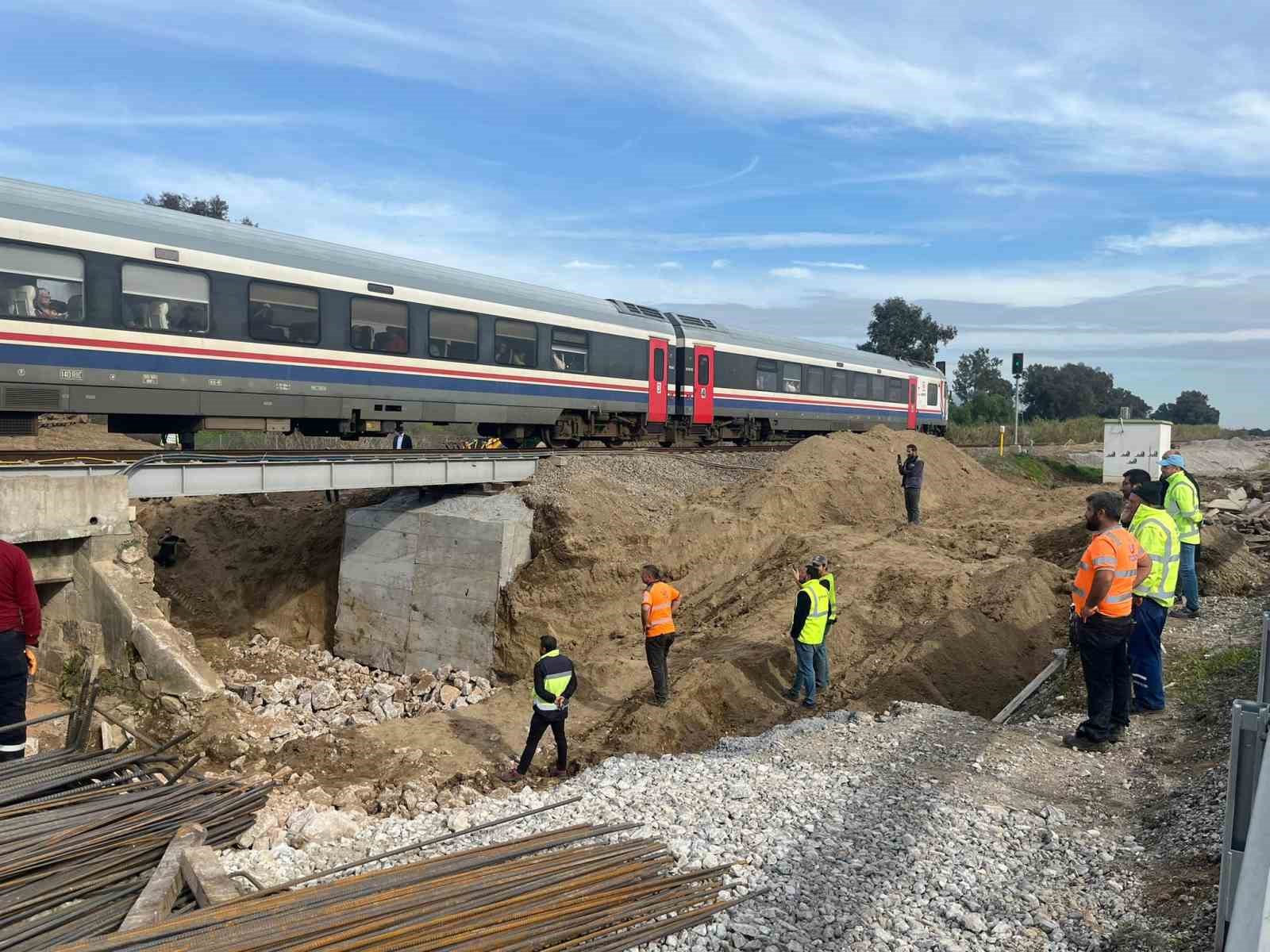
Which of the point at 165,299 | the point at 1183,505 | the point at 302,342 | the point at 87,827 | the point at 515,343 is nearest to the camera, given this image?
the point at 87,827

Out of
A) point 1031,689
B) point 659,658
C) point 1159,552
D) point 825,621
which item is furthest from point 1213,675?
point 659,658

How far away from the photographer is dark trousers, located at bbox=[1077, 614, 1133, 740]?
7062mm

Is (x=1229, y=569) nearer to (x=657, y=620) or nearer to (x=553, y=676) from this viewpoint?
(x=657, y=620)

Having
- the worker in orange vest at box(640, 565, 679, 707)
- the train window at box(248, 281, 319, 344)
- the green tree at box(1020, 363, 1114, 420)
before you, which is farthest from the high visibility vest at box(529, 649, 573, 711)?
the green tree at box(1020, 363, 1114, 420)

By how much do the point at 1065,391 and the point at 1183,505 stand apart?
75.2 metres

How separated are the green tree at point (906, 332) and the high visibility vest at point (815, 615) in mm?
55871

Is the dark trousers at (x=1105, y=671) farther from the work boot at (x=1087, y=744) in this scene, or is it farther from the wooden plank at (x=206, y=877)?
the wooden plank at (x=206, y=877)

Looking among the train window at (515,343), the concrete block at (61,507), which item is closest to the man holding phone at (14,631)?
the concrete block at (61,507)

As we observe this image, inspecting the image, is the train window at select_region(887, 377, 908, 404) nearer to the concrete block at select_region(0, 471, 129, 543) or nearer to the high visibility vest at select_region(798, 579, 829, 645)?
the high visibility vest at select_region(798, 579, 829, 645)

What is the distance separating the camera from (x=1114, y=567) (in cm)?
689

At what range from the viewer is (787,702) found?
1149 centimetres

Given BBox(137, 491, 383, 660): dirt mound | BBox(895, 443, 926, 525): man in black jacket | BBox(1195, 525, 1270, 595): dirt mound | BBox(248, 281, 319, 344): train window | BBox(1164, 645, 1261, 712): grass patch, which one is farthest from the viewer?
BBox(137, 491, 383, 660): dirt mound

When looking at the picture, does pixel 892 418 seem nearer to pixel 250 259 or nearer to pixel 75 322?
pixel 250 259

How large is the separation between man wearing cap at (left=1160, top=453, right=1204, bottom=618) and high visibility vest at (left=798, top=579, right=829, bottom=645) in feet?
12.2
